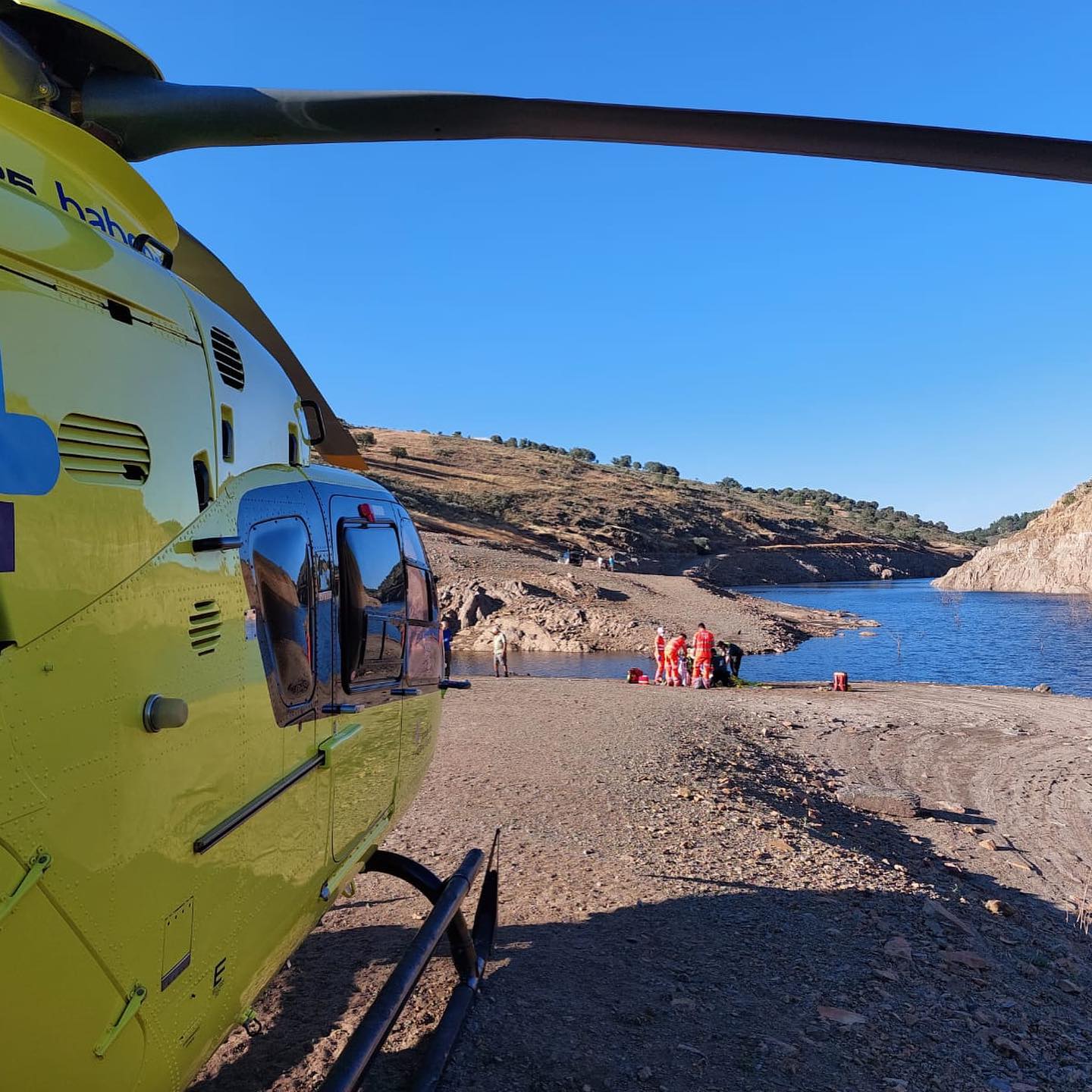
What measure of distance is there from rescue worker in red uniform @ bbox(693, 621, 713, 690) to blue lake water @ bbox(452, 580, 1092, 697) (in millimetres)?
4659

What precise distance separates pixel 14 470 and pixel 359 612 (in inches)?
84.4

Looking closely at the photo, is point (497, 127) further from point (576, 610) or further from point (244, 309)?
point (576, 610)

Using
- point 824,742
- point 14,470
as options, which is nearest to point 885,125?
point 14,470

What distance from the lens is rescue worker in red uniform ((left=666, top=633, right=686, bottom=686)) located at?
72.9ft

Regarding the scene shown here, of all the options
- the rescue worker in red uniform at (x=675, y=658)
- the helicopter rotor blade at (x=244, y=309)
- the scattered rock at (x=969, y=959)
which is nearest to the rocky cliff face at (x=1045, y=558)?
the rescue worker in red uniform at (x=675, y=658)

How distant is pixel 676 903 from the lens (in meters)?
6.84

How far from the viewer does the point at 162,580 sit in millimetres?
2297

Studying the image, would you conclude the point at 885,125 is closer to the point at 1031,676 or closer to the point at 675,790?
the point at 675,790

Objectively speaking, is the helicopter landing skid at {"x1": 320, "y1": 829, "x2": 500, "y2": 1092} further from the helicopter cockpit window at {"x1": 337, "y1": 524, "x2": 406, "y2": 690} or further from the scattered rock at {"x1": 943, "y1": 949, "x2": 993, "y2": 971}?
the scattered rock at {"x1": 943, "y1": 949, "x2": 993, "y2": 971}

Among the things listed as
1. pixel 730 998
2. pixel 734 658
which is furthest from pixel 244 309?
pixel 734 658

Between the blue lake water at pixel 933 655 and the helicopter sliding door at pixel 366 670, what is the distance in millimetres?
22664

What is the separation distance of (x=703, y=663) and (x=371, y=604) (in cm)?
1851

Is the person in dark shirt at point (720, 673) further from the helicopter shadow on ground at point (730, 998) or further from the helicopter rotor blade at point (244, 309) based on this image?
the helicopter rotor blade at point (244, 309)

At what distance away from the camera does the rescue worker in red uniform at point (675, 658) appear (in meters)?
22.2
